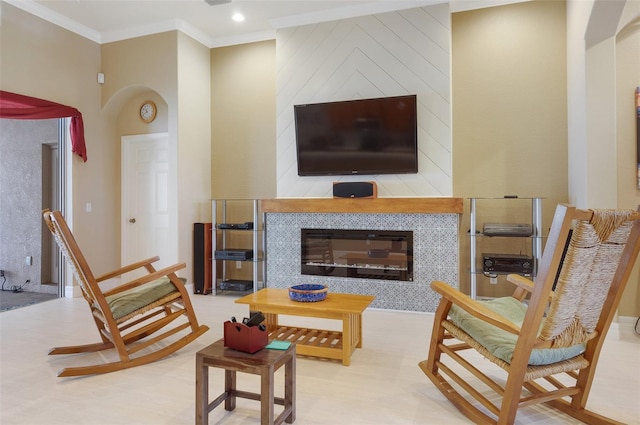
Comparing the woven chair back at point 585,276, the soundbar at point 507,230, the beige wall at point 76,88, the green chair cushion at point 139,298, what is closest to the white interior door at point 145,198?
the beige wall at point 76,88

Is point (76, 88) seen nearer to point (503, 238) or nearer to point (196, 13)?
point (196, 13)

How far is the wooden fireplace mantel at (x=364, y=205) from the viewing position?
3793 mm

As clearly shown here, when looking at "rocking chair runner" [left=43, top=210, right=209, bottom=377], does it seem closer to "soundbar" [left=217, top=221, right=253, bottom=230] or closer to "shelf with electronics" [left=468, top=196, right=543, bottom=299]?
"soundbar" [left=217, top=221, right=253, bottom=230]

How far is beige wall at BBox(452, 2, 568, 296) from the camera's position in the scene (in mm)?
3971

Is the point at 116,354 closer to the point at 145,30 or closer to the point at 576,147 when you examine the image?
the point at 145,30

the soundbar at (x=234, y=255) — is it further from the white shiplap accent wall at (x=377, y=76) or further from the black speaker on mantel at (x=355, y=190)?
the black speaker on mantel at (x=355, y=190)

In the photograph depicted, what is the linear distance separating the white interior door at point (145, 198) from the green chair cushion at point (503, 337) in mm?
3925

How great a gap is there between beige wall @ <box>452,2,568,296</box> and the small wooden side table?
289cm

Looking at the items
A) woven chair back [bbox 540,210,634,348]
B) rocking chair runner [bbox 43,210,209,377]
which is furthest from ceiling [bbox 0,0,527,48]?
woven chair back [bbox 540,210,634,348]

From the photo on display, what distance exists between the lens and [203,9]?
14.1 ft

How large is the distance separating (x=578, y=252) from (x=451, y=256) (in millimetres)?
2272

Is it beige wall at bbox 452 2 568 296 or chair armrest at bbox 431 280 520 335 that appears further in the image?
beige wall at bbox 452 2 568 296

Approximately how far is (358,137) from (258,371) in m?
3.04

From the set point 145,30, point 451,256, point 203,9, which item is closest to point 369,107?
point 451,256
